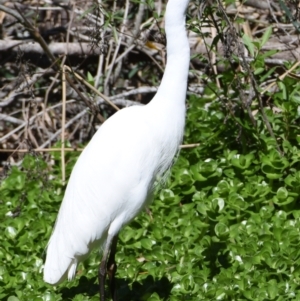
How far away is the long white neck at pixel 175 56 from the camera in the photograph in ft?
10.6

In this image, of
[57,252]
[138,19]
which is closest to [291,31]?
[138,19]

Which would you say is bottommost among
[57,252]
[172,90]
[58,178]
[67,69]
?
[58,178]

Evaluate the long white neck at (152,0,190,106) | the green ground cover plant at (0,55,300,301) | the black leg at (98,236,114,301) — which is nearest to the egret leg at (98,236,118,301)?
the black leg at (98,236,114,301)

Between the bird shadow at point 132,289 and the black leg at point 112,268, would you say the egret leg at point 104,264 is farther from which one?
the bird shadow at point 132,289

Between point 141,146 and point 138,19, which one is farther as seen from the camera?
point 138,19

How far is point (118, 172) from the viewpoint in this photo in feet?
11.4

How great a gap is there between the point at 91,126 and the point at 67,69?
807 millimetres

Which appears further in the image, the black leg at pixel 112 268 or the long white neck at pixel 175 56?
the black leg at pixel 112 268

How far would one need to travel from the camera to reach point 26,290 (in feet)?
12.4

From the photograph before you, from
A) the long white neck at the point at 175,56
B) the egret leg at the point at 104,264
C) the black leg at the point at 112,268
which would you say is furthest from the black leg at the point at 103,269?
the long white neck at the point at 175,56

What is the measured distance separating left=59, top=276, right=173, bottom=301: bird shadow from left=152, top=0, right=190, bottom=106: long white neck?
0.90 m

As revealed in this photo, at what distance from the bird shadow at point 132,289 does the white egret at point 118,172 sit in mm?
193

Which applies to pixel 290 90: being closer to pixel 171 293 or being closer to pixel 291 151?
pixel 291 151

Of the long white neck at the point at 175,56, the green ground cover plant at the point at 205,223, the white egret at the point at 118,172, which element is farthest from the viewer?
the green ground cover plant at the point at 205,223
